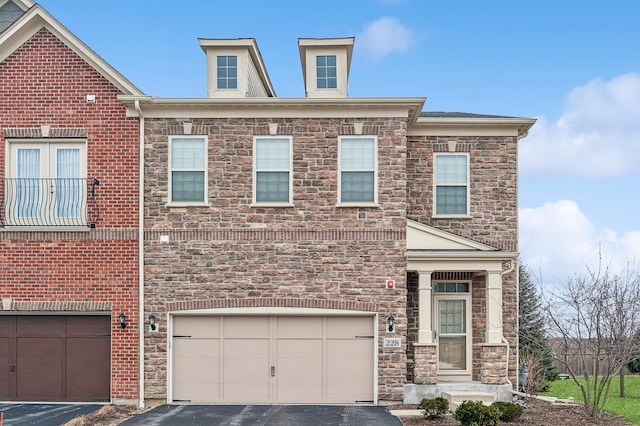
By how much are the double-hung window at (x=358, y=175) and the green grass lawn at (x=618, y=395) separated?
7.59 meters

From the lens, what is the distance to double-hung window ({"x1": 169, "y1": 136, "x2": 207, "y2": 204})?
53.3ft

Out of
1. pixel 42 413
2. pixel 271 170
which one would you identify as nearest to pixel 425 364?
pixel 271 170

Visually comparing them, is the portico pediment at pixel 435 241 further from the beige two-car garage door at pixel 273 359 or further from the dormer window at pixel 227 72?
the dormer window at pixel 227 72

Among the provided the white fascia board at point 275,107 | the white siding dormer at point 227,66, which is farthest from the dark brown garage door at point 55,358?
the white siding dormer at point 227,66

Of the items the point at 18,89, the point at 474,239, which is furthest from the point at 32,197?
the point at 474,239

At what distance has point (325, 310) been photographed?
631 inches

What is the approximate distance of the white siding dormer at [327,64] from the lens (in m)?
17.2

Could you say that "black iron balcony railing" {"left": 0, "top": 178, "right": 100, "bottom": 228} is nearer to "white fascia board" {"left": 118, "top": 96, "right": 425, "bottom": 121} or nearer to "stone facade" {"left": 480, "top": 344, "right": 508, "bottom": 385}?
"white fascia board" {"left": 118, "top": 96, "right": 425, "bottom": 121}

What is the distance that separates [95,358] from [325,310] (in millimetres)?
5613

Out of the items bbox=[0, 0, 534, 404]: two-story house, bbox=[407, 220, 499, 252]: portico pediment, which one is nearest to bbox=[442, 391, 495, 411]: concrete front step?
bbox=[0, 0, 534, 404]: two-story house

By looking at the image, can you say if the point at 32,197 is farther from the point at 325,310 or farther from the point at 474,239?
the point at 474,239

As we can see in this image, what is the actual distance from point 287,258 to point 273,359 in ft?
7.94

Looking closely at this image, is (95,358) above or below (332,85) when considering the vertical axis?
below

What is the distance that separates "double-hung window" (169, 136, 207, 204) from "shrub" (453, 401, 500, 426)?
24.9ft
